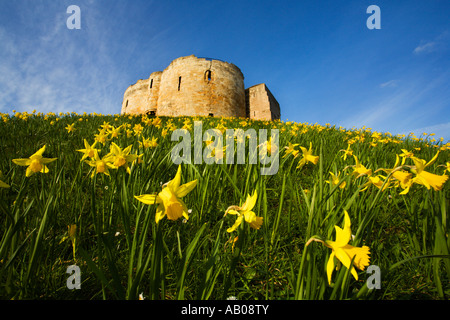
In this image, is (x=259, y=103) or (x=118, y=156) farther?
(x=259, y=103)

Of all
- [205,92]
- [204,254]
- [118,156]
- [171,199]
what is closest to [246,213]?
[171,199]

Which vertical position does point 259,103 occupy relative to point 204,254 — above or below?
above

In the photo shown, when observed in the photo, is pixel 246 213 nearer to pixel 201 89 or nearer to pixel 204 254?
pixel 204 254

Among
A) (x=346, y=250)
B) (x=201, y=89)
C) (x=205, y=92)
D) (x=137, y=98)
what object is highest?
(x=137, y=98)

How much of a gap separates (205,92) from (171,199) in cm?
1653

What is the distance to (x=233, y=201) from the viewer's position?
1256 mm

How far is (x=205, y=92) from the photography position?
15906 millimetres

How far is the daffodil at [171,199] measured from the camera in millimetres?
556

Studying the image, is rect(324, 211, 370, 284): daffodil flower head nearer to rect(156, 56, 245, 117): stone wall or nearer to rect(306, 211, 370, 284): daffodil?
rect(306, 211, 370, 284): daffodil

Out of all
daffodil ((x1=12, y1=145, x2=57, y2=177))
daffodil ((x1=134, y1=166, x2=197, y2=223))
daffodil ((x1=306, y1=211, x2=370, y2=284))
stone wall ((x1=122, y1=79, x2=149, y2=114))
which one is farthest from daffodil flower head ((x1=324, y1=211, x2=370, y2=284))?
stone wall ((x1=122, y1=79, x2=149, y2=114))

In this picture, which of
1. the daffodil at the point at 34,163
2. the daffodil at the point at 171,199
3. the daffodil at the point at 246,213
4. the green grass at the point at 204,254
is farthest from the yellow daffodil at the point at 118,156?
the daffodil at the point at 246,213
